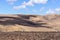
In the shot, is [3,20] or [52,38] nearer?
[52,38]

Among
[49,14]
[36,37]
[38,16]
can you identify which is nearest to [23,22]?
[38,16]

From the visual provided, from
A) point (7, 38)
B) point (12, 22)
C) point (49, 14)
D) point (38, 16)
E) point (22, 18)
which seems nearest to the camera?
point (7, 38)

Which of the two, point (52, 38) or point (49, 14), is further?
point (49, 14)

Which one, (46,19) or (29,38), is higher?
(46,19)

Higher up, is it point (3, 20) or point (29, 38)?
point (3, 20)

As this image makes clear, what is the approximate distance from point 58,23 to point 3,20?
35.4 feet

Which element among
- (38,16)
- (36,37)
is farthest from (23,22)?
(36,37)

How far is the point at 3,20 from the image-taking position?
35375mm

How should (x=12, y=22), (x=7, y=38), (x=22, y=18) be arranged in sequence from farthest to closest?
(x=22, y=18), (x=12, y=22), (x=7, y=38)

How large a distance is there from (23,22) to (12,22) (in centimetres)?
244

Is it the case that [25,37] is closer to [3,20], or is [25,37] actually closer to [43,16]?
[3,20]

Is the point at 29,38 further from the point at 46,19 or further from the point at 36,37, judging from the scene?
the point at 46,19

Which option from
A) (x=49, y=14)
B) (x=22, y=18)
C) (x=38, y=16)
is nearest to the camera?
(x=22, y=18)

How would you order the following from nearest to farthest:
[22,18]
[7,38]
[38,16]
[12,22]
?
1. [7,38]
2. [12,22]
3. [22,18]
4. [38,16]
